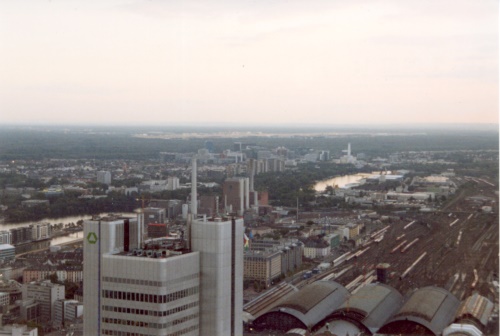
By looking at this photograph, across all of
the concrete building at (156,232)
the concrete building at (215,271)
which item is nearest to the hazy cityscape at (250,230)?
the concrete building at (215,271)

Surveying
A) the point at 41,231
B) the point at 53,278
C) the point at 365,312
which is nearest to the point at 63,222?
the point at 41,231

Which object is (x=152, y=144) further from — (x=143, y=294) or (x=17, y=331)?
(x=143, y=294)

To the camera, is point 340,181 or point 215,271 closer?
point 215,271

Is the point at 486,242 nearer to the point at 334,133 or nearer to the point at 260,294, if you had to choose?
the point at 260,294

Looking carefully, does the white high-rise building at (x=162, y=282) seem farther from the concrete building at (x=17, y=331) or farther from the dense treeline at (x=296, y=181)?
the dense treeline at (x=296, y=181)

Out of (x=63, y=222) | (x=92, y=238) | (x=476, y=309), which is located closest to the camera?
Result: (x=92, y=238)

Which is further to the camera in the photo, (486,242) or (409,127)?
(409,127)

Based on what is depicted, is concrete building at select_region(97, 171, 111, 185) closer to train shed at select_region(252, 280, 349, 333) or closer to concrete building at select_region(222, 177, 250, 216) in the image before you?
concrete building at select_region(222, 177, 250, 216)

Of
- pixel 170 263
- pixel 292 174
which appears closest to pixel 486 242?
pixel 170 263
